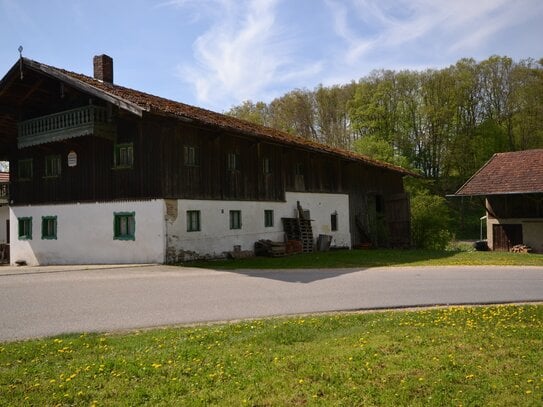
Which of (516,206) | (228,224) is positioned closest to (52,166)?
(228,224)

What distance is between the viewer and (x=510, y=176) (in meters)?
32.9

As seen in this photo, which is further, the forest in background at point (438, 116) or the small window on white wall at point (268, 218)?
the forest in background at point (438, 116)

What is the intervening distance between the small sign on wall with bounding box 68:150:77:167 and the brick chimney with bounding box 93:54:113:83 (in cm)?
406

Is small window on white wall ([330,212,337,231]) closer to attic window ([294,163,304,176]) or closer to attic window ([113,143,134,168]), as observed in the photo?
attic window ([294,163,304,176])

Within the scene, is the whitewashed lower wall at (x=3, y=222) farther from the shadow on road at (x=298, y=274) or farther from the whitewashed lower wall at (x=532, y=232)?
the whitewashed lower wall at (x=532, y=232)

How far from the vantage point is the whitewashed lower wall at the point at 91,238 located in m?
18.3

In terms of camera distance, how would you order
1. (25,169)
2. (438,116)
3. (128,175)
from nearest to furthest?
(128,175), (25,169), (438,116)

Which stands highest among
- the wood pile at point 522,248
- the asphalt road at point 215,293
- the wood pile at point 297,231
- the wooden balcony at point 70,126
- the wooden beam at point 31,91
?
the wooden beam at point 31,91

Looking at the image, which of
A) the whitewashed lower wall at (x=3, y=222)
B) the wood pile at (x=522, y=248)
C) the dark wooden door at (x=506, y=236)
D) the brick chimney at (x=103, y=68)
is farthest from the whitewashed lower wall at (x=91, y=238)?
the dark wooden door at (x=506, y=236)

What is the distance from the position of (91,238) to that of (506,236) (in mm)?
26197

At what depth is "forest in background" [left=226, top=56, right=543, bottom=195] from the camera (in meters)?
48.4

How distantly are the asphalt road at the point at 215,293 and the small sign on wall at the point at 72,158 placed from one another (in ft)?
20.7

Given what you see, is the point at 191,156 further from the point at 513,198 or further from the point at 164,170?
the point at 513,198

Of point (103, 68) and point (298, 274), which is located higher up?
point (103, 68)
